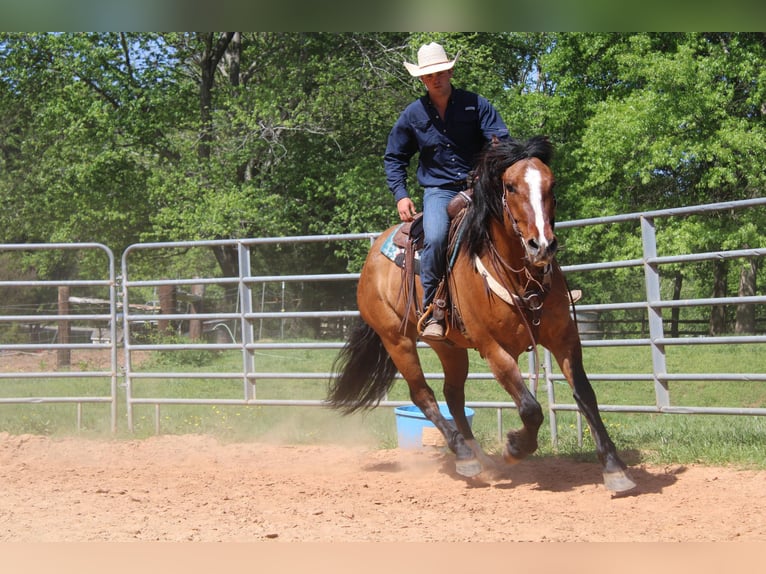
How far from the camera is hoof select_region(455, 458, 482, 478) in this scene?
18.1ft

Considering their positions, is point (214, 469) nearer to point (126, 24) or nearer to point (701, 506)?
point (701, 506)

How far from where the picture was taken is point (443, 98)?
18.1 ft

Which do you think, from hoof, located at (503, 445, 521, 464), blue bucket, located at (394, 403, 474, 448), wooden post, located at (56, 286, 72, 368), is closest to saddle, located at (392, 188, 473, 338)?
hoof, located at (503, 445, 521, 464)

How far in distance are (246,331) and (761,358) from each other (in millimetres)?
10992

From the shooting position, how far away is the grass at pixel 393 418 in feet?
20.2

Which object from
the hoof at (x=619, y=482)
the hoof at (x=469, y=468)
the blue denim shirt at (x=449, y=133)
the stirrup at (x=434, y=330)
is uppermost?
the blue denim shirt at (x=449, y=133)

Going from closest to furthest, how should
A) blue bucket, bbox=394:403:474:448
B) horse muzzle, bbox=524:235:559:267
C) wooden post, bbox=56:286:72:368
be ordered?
horse muzzle, bbox=524:235:559:267 < blue bucket, bbox=394:403:474:448 < wooden post, bbox=56:286:72:368

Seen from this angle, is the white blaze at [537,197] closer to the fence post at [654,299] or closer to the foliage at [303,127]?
the fence post at [654,299]

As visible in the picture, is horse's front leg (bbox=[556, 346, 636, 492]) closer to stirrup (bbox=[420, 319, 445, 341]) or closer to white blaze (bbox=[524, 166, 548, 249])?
stirrup (bbox=[420, 319, 445, 341])

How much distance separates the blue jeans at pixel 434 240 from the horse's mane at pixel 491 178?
209mm

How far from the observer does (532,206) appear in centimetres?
448

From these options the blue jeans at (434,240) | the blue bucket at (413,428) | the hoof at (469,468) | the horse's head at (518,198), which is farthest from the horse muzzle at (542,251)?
the blue bucket at (413,428)

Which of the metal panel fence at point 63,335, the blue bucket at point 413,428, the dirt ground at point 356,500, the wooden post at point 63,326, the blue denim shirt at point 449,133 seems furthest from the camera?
the wooden post at point 63,326

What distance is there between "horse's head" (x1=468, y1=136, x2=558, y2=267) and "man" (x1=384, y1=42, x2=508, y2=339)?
0.35m
